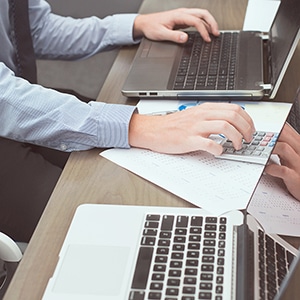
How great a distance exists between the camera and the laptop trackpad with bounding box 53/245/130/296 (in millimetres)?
701

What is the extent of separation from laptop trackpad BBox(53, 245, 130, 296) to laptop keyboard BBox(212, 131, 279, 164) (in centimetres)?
26

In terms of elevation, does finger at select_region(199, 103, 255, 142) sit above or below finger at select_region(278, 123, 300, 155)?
below

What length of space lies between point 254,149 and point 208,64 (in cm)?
29

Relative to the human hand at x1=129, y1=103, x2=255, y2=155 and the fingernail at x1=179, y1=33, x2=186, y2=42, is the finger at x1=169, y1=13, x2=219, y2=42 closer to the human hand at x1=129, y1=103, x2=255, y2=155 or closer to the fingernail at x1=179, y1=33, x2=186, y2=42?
the fingernail at x1=179, y1=33, x2=186, y2=42

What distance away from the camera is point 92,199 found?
0.86m

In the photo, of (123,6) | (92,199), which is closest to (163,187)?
(92,199)

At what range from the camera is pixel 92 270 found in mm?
725

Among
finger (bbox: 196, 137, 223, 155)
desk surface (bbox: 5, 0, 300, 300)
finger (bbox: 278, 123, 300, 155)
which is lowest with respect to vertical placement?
desk surface (bbox: 5, 0, 300, 300)

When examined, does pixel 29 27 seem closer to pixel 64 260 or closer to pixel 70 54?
pixel 70 54

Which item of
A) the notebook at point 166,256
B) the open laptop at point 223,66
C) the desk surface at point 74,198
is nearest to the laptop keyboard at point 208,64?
the open laptop at point 223,66

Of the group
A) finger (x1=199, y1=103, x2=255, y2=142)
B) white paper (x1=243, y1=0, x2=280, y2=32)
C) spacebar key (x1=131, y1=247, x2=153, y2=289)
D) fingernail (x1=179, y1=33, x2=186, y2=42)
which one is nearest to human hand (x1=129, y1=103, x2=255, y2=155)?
finger (x1=199, y1=103, x2=255, y2=142)

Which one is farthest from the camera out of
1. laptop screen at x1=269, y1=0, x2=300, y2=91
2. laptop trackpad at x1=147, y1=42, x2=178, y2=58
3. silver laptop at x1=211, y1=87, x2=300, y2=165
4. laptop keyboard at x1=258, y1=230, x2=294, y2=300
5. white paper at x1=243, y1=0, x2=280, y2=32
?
white paper at x1=243, y1=0, x2=280, y2=32

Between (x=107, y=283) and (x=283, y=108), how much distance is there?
50cm

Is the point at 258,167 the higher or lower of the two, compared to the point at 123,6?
higher
